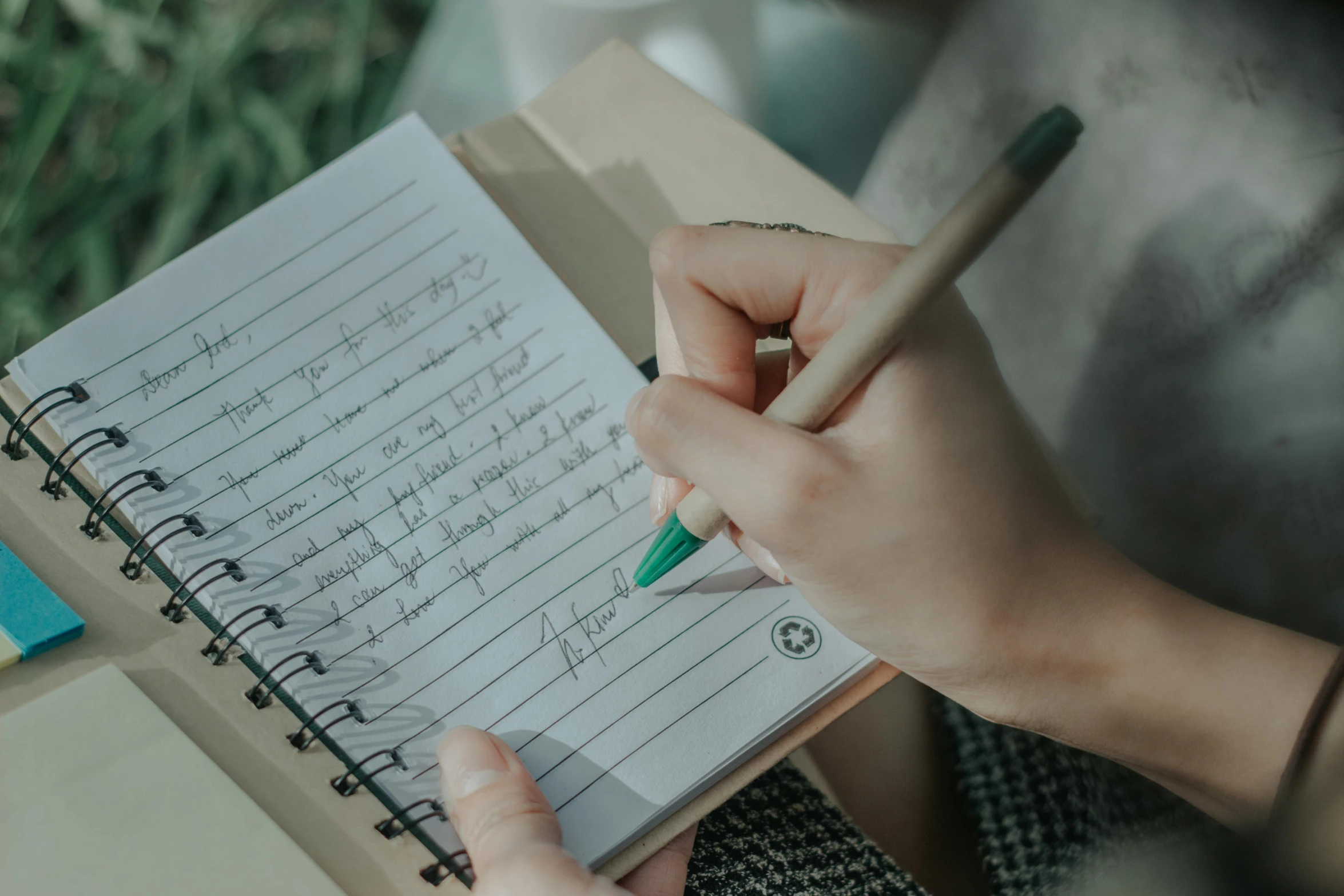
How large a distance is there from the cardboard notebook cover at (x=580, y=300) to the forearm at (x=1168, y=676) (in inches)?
3.2

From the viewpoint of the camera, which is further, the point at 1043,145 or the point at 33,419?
the point at 33,419

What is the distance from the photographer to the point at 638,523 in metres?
0.51

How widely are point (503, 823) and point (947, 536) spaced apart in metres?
0.23

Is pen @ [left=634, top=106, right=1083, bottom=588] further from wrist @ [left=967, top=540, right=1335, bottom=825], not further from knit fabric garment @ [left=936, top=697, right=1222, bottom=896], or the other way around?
knit fabric garment @ [left=936, top=697, right=1222, bottom=896]

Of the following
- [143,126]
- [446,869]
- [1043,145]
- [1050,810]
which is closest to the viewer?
[1043,145]

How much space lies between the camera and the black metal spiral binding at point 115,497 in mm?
469

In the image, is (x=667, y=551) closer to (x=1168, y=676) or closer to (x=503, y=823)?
(x=503, y=823)

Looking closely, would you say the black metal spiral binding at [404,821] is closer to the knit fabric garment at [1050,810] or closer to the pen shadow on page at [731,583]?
the pen shadow on page at [731,583]

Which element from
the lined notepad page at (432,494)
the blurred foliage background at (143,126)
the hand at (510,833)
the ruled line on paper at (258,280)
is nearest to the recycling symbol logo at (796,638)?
the lined notepad page at (432,494)

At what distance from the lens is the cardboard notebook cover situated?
0.44 meters

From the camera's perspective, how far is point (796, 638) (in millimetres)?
496

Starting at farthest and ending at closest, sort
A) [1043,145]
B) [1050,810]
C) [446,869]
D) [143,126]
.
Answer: [143,126] < [1050,810] < [446,869] < [1043,145]

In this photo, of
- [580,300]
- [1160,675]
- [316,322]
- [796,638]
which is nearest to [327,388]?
[316,322]

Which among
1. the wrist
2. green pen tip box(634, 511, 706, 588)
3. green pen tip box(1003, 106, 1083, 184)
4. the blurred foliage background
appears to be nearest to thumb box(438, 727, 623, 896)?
green pen tip box(634, 511, 706, 588)
